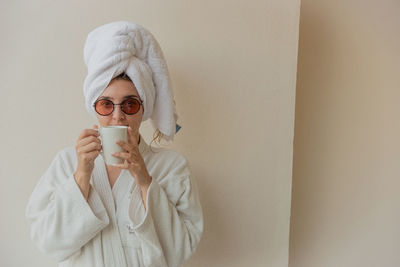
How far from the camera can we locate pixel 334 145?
1.79 meters

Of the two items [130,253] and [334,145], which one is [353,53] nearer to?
[334,145]

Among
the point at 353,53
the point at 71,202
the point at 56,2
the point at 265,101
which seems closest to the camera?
the point at 71,202

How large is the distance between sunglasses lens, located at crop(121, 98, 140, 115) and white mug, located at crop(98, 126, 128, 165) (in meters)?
0.12

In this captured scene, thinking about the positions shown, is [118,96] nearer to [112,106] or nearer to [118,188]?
[112,106]

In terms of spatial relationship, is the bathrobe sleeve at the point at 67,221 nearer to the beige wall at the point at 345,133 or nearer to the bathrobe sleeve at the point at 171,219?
the bathrobe sleeve at the point at 171,219

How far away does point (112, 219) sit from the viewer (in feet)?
3.30

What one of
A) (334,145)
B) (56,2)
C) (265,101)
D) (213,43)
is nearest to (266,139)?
(265,101)

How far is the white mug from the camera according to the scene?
86cm

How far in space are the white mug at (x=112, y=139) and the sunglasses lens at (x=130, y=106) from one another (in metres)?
0.12

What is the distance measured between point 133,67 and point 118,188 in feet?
1.13

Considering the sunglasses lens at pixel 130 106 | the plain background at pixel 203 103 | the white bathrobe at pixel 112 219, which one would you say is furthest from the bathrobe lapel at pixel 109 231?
the plain background at pixel 203 103

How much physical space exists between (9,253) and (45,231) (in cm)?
55

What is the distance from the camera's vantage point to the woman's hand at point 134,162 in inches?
34.9

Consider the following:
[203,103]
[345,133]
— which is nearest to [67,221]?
[203,103]
